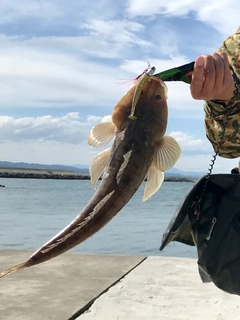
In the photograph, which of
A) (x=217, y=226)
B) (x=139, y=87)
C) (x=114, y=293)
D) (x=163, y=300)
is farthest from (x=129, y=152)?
(x=114, y=293)

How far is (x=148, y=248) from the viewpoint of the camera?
500 inches

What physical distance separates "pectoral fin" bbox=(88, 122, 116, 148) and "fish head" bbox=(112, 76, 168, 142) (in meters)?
0.03

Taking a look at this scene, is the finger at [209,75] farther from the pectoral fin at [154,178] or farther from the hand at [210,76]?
the pectoral fin at [154,178]

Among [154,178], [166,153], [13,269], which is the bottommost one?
[13,269]

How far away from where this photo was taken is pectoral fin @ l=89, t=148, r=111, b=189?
6.66 feet

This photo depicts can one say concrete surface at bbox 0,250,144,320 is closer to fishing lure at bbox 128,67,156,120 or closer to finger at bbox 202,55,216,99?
fishing lure at bbox 128,67,156,120

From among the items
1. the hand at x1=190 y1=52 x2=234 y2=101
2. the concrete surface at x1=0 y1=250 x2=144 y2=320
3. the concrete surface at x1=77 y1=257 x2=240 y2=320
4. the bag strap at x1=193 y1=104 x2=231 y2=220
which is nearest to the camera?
the hand at x1=190 y1=52 x2=234 y2=101

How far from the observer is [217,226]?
8.46 feet

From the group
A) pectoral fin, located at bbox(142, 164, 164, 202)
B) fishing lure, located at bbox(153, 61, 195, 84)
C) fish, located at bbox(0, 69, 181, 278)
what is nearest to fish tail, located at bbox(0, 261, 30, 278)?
fish, located at bbox(0, 69, 181, 278)

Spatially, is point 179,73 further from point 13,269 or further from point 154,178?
point 13,269

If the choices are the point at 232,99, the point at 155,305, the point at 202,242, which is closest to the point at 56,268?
the point at 155,305

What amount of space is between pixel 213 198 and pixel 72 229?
1.01 metres

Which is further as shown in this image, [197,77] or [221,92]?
[221,92]

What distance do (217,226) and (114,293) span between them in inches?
99.0
